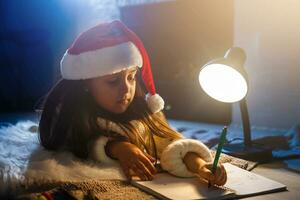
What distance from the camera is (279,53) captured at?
157cm

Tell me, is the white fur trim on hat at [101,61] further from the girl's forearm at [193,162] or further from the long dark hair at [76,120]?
the girl's forearm at [193,162]

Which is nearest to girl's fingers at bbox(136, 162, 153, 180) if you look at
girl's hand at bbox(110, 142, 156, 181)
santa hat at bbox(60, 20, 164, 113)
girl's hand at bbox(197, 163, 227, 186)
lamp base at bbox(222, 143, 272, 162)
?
girl's hand at bbox(110, 142, 156, 181)

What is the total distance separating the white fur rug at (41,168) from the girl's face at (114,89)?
14 cm

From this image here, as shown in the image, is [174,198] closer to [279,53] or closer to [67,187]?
[67,187]

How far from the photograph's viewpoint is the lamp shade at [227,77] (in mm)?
1012

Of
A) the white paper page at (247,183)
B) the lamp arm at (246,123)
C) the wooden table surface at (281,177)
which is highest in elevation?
the lamp arm at (246,123)

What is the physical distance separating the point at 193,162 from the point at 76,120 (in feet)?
0.95

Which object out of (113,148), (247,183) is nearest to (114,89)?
(113,148)

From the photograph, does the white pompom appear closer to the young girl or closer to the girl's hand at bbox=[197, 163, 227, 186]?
the young girl

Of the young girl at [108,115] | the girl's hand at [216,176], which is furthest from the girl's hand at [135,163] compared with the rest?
the girl's hand at [216,176]

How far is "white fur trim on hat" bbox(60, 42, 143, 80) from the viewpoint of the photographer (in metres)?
0.97

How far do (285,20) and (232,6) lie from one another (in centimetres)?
22

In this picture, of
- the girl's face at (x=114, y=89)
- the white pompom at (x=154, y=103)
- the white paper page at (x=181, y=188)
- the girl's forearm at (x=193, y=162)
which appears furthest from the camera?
the white pompom at (x=154, y=103)

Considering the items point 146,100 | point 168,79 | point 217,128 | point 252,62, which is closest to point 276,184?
point 146,100
